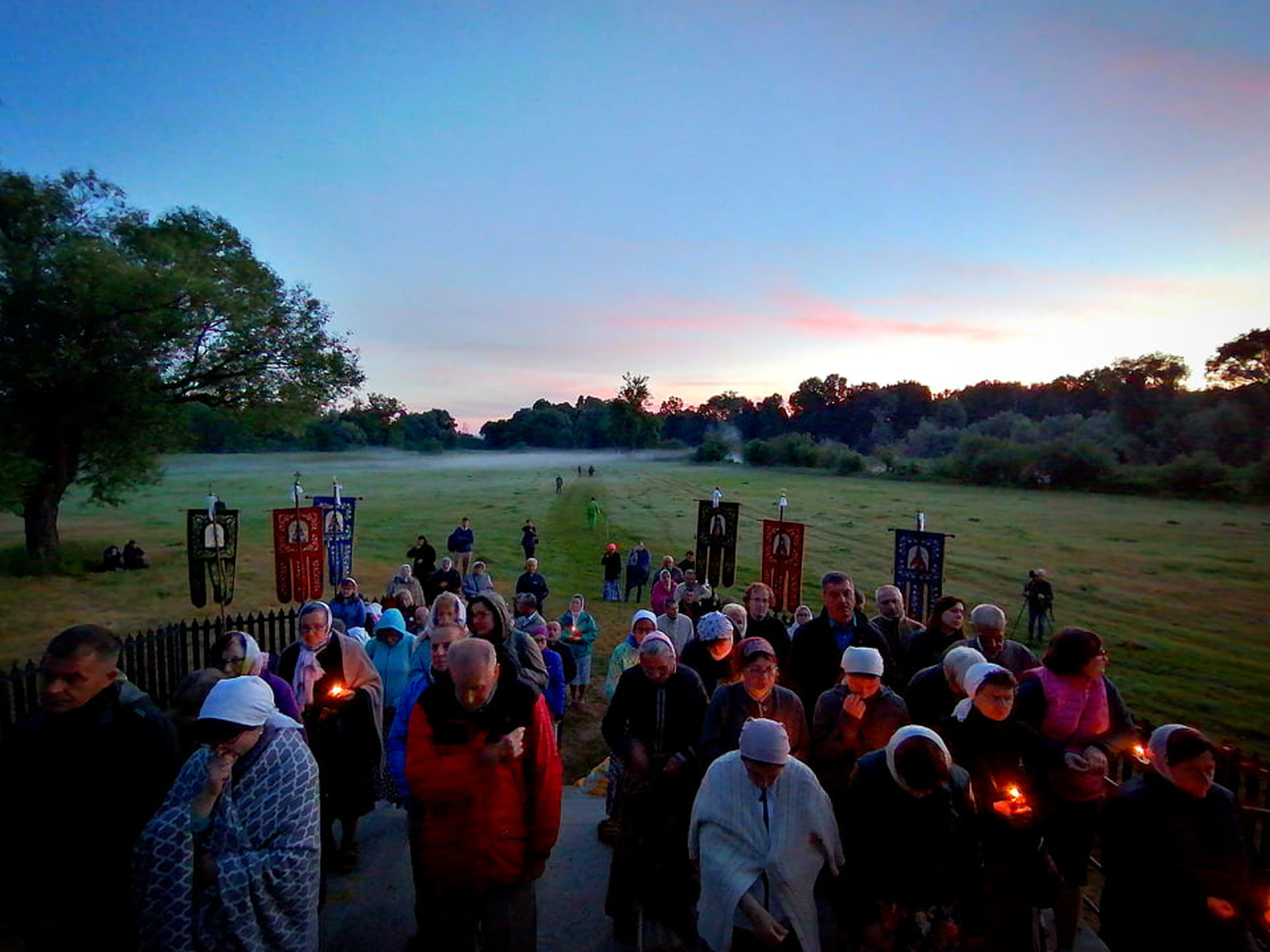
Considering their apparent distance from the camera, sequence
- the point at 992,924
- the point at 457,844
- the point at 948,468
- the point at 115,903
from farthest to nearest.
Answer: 1. the point at 948,468
2. the point at 992,924
3. the point at 457,844
4. the point at 115,903

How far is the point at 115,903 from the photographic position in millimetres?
3041

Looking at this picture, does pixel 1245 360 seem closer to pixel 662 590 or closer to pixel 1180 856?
pixel 662 590

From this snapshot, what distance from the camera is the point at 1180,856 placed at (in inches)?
131

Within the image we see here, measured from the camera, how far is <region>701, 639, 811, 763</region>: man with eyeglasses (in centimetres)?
430

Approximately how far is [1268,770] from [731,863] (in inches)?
218

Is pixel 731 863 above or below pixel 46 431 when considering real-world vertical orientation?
below

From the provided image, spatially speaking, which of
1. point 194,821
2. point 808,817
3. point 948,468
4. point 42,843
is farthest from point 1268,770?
point 948,468

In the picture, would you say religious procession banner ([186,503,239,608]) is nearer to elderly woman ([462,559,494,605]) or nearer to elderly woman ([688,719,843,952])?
elderly woman ([462,559,494,605])

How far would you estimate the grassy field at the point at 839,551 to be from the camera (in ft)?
51.1

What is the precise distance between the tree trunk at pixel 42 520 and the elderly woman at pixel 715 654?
82.7 feet

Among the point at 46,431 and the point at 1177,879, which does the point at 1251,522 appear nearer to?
the point at 1177,879

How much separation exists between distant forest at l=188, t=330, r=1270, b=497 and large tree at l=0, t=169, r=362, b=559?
211 centimetres

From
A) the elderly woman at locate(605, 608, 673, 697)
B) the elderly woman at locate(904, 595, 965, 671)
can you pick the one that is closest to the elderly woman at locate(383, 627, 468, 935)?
the elderly woman at locate(605, 608, 673, 697)

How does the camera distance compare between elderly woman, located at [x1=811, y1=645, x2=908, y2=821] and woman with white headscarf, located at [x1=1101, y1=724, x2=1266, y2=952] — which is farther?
elderly woman, located at [x1=811, y1=645, x2=908, y2=821]
